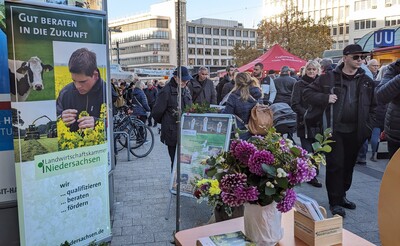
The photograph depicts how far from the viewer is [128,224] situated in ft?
13.5

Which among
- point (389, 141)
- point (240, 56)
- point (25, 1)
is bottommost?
point (389, 141)

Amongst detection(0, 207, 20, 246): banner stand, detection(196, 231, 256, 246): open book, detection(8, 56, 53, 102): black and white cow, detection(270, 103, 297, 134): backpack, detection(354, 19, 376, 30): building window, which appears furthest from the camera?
detection(354, 19, 376, 30): building window

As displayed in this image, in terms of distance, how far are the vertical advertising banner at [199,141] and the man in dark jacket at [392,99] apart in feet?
5.19

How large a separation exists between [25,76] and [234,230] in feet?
5.86

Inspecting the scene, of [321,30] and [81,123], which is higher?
[321,30]

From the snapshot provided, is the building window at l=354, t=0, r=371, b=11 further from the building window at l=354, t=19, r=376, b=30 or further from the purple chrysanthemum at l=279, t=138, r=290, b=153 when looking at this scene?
the purple chrysanthemum at l=279, t=138, r=290, b=153

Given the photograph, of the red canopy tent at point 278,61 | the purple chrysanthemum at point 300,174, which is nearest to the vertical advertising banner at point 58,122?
the purple chrysanthemum at point 300,174

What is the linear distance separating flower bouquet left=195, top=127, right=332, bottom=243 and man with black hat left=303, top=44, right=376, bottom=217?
2.57 meters

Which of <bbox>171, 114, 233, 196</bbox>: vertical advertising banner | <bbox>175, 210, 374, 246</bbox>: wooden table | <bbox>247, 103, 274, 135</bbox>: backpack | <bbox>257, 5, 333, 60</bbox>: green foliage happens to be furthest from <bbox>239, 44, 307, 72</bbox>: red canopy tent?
<bbox>257, 5, 333, 60</bbox>: green foliage

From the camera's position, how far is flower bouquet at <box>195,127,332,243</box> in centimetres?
156

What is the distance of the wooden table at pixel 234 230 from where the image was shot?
1.84 m

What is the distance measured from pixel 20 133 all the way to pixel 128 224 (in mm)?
1974

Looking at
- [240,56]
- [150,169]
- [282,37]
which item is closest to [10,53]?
[150,169]

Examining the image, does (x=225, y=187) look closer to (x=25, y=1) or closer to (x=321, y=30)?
(x=25, y=1)
